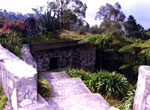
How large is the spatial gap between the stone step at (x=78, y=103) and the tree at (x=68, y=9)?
759 centimetres

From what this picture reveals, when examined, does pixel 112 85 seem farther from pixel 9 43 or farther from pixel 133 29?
pixel 133 29

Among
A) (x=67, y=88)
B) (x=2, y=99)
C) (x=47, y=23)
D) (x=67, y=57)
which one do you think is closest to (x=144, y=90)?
(x=67, y=88)

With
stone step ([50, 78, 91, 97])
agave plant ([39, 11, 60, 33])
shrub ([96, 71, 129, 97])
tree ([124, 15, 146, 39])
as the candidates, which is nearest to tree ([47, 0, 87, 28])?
agave plant ([39, 11, 60, 33])

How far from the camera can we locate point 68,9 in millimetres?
10547


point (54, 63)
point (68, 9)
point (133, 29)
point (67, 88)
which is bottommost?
point (67, 88)

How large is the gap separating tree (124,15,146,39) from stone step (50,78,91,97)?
744cm

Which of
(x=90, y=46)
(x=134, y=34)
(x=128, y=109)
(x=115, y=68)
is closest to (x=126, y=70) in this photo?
(x=115, y=68)

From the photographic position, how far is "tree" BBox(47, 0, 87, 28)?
411 inches

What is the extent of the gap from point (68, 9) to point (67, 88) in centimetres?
706

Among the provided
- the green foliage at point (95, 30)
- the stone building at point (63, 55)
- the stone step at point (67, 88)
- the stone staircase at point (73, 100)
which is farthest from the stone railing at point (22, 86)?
the green foliage at point (95, 30)

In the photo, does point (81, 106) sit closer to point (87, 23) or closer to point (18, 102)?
point (18, 102)

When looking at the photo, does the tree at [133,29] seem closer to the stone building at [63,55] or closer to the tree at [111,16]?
the tree at [111,16]

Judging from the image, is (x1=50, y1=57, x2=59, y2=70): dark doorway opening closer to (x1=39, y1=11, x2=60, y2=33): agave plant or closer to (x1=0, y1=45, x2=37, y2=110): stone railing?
(x1=39, y1=11, x2=60, y2=33): agave plant

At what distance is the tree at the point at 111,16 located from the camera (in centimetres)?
1159
